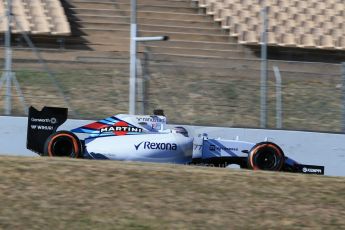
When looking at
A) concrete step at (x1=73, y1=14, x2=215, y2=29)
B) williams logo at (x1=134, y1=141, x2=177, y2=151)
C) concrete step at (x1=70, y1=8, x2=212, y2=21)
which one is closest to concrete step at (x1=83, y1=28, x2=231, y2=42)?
concrete step at (x1=73, y1=14, x2=215, y2=29)

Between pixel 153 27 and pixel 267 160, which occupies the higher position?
pixel 153 27

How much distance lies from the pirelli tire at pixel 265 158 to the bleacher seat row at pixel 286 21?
659cm

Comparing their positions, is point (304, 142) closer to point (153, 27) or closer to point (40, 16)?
point (153, 27)

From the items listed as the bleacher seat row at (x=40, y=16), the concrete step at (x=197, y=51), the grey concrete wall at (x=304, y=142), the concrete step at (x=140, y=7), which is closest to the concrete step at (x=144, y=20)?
the concrete step at (x=140, y=7)

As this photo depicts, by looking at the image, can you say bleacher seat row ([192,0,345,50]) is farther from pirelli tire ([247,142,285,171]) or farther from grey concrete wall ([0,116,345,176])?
pirelli tire ([247,142,285,171])

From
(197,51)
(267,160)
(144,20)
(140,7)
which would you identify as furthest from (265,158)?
(140,7)

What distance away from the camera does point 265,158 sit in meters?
10.5

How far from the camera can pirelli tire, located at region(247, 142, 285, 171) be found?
10508 millimetres

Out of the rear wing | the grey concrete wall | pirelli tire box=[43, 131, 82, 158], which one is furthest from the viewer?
the grey concrete wall

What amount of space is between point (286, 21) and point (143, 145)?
29.1 feet

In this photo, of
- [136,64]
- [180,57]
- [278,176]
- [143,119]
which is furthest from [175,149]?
[180,57]

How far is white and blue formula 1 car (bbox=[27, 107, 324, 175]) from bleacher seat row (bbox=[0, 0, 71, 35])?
489 cm

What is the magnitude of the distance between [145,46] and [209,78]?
2.19 metres

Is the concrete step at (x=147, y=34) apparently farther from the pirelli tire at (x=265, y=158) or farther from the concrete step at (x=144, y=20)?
the pirelli tire at (x=265, y=158)
